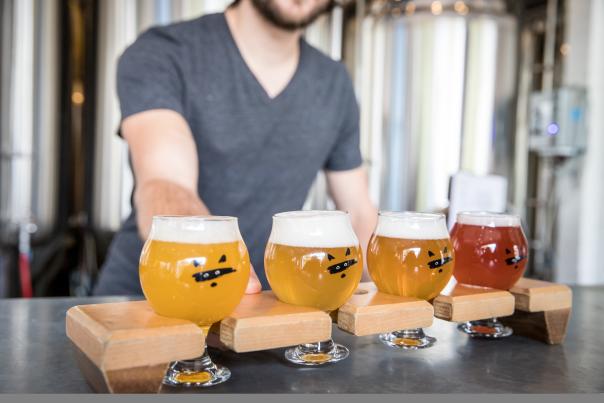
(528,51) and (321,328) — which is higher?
(528,51)

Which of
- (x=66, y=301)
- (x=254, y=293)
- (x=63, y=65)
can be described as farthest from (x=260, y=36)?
(x=63, y=65)

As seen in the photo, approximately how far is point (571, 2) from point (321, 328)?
11.3 feet

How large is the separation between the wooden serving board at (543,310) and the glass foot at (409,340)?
0.18m

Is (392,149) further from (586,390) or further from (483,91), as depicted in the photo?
(586,390)

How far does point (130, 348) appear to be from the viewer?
0.70 metres

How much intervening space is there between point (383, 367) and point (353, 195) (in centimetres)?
123

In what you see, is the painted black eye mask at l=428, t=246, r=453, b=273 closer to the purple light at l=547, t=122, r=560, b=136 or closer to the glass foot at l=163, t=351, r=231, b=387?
the glass foot at l=163, t=351, r=231, b=387

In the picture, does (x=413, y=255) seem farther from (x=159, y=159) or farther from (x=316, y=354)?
(x=159, y=159)

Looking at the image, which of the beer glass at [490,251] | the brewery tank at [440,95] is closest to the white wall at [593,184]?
the brewery tank at [440,95]

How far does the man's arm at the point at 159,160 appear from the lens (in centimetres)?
136

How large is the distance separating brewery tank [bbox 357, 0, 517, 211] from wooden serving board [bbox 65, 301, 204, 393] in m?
2.71

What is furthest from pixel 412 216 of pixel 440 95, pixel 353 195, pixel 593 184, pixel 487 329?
pixel 593 184

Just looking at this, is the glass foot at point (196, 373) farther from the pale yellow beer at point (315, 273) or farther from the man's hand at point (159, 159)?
the man's hand at point (159, 159)

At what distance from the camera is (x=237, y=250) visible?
0.81 metres
